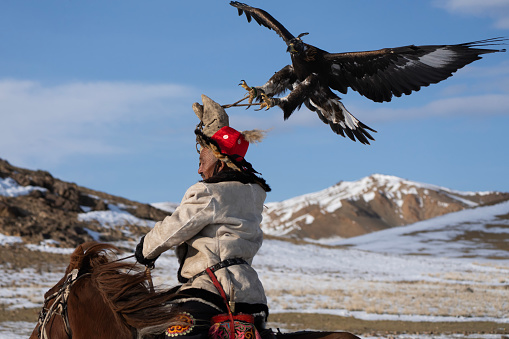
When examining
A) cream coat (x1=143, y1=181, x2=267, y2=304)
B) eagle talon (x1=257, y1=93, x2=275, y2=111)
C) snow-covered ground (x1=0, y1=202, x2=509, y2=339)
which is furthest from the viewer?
snow-covered ground (x1=0, y1=202, x2=509, y2=339)

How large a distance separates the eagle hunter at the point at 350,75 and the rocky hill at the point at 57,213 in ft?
83.8

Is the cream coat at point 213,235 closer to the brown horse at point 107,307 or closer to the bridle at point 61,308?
the brown horse at point 107,307

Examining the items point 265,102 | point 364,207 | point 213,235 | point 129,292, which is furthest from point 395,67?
point 364,207

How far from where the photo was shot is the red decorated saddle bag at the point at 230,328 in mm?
3621

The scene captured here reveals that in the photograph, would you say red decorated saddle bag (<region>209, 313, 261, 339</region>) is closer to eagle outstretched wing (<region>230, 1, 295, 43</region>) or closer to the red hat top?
the red hat top

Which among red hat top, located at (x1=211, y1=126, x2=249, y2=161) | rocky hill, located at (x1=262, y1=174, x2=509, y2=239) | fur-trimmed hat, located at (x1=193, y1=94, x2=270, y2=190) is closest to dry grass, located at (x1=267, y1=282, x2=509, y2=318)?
fur-trimmed hat, located at (x1=193, y1=94, x2=270, y2=190)

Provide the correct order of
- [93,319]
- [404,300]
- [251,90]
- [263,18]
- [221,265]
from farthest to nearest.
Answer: [404,300] < [263,18] < [251,90] < [221,265] < [93,319]

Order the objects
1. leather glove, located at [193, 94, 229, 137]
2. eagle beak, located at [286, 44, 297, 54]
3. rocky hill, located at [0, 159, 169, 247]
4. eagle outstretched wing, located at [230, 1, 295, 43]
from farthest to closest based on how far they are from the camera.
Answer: rocky hill, located at [0, 159, 169, 247] → eagle outstretched wing, located at [230, 1, 295, 43] → eagle beak, located at [286, 44, 297, 54] → leather glove, located at [193, 94, 229, 137]

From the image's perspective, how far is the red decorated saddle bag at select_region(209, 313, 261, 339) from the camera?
362 centimetres

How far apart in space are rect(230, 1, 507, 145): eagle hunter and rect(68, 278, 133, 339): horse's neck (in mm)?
2789

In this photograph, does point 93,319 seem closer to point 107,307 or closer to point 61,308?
point 107,307

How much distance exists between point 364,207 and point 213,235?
16344 centimetres

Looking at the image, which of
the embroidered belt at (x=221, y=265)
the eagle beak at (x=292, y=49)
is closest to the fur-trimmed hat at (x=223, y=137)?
the embroidered belt at (x=221, y=265)

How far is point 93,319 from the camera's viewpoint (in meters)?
3.56
